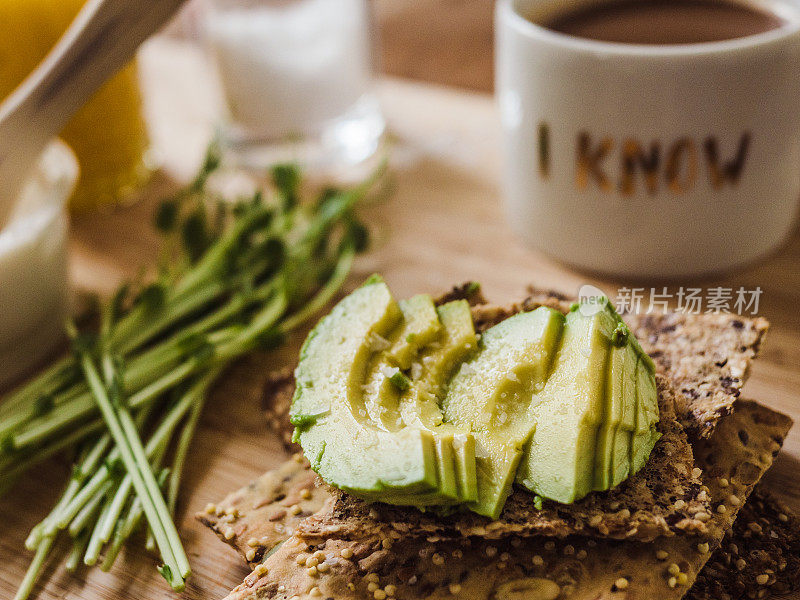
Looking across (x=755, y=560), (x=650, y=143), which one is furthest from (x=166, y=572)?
(x=650, y=143)

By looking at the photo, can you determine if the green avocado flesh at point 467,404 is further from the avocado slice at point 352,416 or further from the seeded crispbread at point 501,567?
the seeded crispbread at point 501,567

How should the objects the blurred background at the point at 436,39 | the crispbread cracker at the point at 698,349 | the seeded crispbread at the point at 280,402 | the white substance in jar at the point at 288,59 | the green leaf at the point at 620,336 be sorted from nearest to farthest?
the green leaf at the point at 620,336
the crispbread cracker at the point at 698,349
the seeded crispbread at the point at 280,402
the white substance in jar at the point at 288,59
the blurred background at the point at 436,39

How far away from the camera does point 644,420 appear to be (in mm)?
1117

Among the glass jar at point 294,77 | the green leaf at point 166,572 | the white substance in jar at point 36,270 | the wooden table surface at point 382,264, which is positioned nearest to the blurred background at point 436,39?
the wooden table surface at point 382,264

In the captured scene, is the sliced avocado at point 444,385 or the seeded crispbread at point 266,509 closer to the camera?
the sliced avocado at point 444,385

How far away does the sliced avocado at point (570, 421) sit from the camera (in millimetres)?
1046

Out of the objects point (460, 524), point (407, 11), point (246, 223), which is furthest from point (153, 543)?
point (407, 11)

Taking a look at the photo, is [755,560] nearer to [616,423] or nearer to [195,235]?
[616,423]

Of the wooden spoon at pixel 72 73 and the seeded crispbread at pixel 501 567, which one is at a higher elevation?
the wooden spoon at pixel 72 73

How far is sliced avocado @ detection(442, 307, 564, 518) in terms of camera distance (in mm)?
1063

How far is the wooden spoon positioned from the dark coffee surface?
2.71 ft

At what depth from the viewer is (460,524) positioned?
1074 mm

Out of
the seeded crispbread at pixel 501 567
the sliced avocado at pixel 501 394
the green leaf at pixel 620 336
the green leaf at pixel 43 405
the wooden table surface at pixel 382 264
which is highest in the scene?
the green leaf at pixel 620 336

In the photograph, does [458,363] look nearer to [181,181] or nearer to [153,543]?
[153,543]
